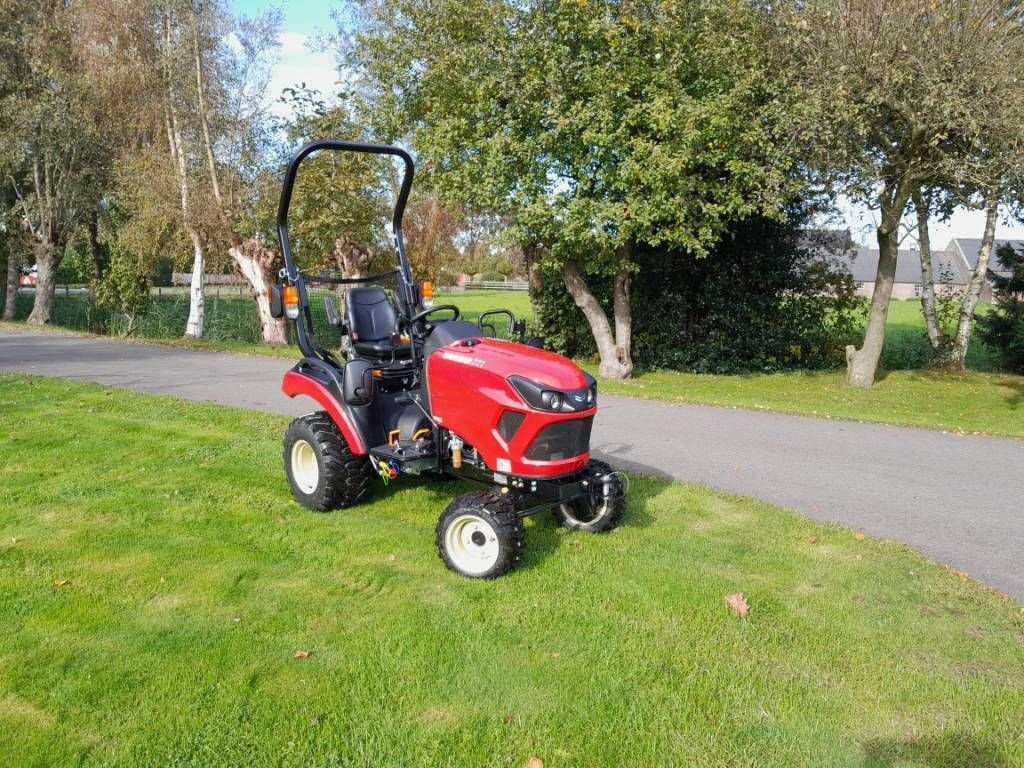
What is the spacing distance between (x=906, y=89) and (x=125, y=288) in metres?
17.1

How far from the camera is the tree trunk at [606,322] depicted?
14.8 m

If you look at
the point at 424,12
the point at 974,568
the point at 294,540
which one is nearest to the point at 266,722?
the point at 294,540

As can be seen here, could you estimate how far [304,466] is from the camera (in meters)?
5.92

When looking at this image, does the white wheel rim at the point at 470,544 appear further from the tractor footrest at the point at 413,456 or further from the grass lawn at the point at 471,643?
the tractor footrest at the point at 413,456

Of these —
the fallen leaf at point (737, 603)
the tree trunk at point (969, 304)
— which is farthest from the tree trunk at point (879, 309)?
the fallen leaf at point (737, 603)

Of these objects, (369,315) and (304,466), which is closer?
(369,315)

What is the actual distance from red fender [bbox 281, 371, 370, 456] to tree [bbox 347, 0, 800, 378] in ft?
23.6

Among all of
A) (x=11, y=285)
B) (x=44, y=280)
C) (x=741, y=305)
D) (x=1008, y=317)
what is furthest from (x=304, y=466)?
(x=11, y=285)

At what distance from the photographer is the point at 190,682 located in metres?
3.38

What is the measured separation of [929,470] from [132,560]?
6769 mm

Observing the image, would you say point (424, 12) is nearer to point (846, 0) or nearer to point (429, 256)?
point (846, 0)

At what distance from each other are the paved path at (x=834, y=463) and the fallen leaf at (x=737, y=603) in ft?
5.53

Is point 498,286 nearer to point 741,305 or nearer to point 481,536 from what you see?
point 741,305

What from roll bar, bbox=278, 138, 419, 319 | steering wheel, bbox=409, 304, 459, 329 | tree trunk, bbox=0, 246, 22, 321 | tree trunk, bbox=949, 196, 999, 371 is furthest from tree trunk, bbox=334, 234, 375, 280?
steering wheel, bbox=409, 304, 459, 329
